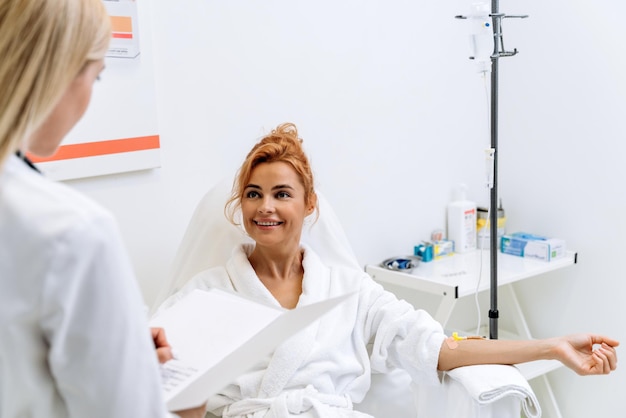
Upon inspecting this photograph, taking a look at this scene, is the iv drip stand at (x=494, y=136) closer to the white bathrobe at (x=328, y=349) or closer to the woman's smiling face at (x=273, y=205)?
the white bathrobe at (x=328, y=349)

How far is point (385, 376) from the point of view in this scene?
1992 mm

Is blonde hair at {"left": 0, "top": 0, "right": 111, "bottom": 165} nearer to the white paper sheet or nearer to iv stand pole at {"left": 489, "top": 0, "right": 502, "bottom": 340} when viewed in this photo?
the white paper sheet

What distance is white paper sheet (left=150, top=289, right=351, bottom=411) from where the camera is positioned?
1.02m

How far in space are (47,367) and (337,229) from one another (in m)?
1.35

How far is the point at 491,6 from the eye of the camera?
2.20 m

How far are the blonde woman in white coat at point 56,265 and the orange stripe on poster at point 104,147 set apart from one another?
40.8 inches

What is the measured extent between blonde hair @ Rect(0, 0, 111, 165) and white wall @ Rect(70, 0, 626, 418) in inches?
46.0

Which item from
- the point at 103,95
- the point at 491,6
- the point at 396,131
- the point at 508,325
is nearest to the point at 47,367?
the point at 103,95

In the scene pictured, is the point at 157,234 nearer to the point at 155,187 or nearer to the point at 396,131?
the point at 155,187

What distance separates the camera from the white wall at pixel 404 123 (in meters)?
2.13

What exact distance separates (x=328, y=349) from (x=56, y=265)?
1.14m

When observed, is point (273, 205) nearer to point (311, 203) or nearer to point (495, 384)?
point (311, 203)

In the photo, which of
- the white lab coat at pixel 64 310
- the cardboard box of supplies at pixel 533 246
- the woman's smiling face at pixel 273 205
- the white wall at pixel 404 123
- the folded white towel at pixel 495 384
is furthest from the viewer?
the cardboard box of supplies at pixel 533 246

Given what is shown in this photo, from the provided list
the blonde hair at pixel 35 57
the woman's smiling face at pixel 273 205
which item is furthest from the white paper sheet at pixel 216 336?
the woman's smiling face at pixel 273 205
